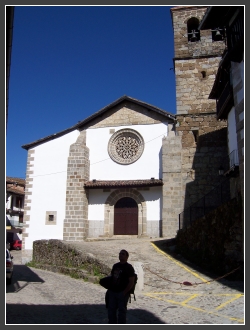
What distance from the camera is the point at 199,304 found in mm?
6875

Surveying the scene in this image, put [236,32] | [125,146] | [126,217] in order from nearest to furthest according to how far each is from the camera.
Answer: [236,32] < [126,217] < [125,146]

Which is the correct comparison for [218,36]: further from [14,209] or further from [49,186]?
[14,209]

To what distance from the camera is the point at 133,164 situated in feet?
59.7

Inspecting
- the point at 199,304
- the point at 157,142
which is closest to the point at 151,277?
the point at 199,304

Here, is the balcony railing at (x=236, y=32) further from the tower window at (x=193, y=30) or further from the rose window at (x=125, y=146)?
the tower window at (x=193, y=30)

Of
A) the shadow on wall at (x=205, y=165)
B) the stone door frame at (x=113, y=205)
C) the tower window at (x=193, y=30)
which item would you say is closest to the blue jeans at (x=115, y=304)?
the shadow on wall at (x=205, y=165)

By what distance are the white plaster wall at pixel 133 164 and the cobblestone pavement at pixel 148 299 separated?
7.08m

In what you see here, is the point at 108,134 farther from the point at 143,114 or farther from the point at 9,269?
the point at 9,269

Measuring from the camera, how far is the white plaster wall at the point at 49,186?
1791cm

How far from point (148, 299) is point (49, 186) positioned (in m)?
11.9

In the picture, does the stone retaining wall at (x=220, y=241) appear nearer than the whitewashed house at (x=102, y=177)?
Yes

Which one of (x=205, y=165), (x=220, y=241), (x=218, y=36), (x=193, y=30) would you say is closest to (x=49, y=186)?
(x=205, y=165)

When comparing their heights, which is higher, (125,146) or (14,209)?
(125,146)

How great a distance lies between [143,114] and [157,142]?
1827mm
